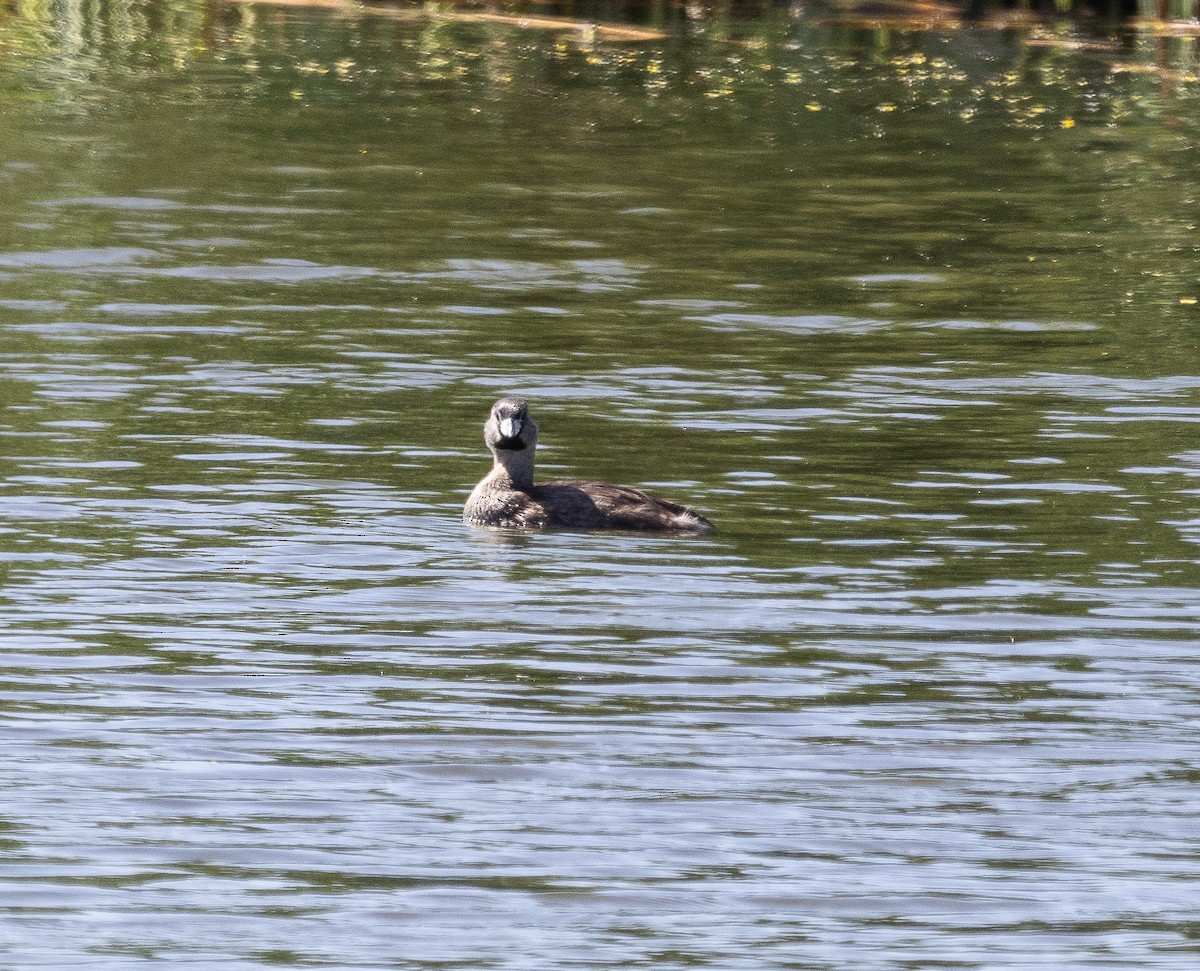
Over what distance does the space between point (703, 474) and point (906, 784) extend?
5951 millimetres

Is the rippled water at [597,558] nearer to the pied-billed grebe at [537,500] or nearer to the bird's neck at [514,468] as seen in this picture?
the pied-billed grebe at [537,500]

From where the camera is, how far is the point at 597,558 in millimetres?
13023

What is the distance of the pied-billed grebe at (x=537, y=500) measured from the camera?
13.3 m

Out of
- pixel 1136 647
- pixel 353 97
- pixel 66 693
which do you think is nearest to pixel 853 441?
pixel 1136 647

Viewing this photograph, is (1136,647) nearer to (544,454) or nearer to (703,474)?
(703,474)

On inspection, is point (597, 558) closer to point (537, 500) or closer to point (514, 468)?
point (537, 500)

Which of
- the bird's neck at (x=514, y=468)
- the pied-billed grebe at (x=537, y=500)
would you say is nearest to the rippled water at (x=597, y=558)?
the pied-billed grebe at (x=537, y=500)

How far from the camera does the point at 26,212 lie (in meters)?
24.2

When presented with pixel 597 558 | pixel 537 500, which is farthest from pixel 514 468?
pixel 597 558

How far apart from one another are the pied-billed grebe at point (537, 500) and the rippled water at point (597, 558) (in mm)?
189

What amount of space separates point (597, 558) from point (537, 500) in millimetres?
927

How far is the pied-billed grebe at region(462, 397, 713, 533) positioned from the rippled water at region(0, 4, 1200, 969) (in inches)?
7.4

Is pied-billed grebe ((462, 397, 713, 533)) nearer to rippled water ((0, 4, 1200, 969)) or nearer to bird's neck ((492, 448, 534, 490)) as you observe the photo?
bird's neck ((492, 448, 534, 490))

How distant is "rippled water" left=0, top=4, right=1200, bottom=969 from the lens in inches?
316
